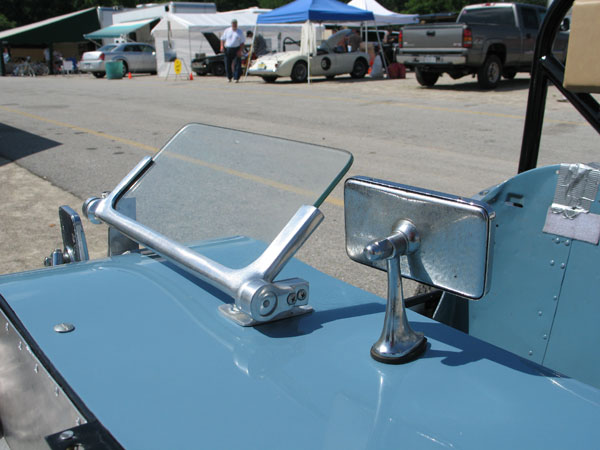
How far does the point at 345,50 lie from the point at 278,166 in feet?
66.9

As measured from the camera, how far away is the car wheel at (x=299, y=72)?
2003cm

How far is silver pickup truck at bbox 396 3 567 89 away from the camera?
14828 millimetres

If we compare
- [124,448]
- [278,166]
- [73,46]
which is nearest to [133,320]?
[124,448]

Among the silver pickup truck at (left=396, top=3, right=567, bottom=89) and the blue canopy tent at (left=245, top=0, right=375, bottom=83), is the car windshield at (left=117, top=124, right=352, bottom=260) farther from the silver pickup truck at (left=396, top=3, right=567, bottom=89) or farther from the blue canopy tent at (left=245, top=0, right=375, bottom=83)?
the blue canopy tent at (left=245, top=0, right=375, bottom=83)

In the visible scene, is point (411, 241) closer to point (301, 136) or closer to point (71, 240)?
point (71, 240)

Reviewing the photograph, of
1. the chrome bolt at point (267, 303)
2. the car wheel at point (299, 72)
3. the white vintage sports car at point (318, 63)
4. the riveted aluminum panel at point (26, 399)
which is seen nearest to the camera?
the riveted aluminum panel at point (26, 399)

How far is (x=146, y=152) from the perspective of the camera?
8352 millimetres

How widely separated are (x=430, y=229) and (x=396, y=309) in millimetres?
210

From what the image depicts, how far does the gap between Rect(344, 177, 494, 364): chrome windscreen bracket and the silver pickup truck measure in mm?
14671

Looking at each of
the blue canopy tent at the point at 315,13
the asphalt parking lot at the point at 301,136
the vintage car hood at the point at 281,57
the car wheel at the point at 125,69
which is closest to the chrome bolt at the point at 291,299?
the asphalt parking lot at the point at 301,136

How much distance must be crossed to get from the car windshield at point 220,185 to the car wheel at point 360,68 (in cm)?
1996

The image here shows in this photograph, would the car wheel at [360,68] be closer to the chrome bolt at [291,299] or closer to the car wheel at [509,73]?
the car wheel at [509,73]

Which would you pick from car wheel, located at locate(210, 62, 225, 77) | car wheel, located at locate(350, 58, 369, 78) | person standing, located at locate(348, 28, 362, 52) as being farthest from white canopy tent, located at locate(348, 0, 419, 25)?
car wheel, located at locate(210, 62, 225, 77)

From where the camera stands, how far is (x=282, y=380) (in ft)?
3.77
